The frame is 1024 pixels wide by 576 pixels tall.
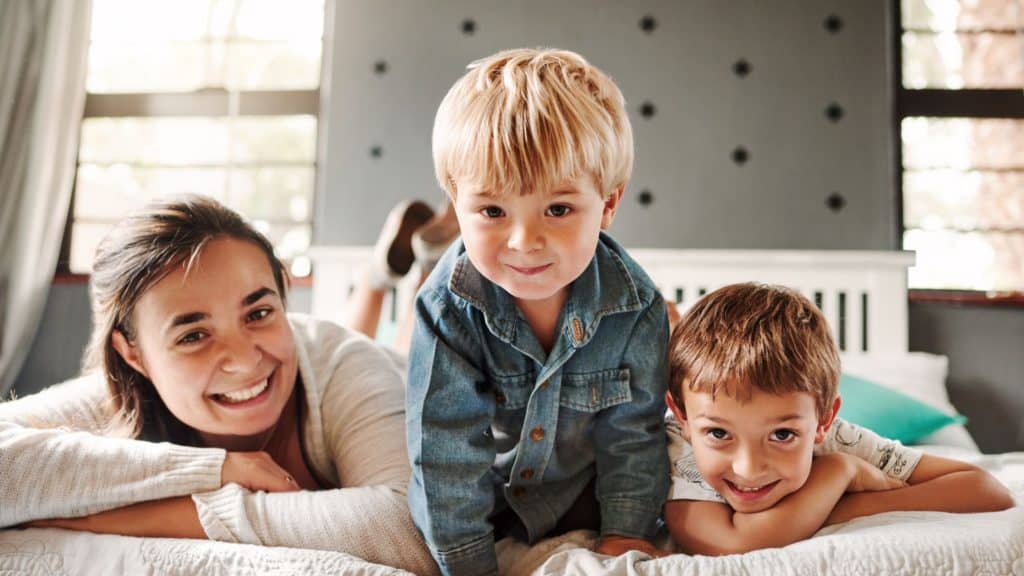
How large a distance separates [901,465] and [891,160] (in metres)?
2.14

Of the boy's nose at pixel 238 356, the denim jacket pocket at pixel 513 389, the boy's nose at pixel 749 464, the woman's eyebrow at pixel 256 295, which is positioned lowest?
the boy's nose at pixel 749 464

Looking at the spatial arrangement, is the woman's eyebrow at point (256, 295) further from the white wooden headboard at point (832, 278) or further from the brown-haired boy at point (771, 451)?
the white wooden headboard at point (832, 278)

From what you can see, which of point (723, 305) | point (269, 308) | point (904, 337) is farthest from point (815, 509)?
point (904, 337)

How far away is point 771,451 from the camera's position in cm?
100

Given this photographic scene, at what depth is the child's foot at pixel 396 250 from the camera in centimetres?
231

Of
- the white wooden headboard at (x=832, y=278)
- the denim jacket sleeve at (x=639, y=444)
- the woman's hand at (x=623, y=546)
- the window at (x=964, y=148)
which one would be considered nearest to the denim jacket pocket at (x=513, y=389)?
the denim jacket sleeve at (x=639, y=444)

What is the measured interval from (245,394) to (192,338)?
12cm

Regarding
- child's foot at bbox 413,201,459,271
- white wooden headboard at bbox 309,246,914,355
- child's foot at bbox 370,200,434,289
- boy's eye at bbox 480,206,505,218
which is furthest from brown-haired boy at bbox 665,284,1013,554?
white wooden headboard at bbox 309,246,914,355

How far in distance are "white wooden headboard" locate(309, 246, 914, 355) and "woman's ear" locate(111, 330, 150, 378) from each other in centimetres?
149

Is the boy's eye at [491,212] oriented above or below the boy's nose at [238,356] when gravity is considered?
above

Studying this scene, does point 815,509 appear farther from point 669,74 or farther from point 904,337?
point 669,74

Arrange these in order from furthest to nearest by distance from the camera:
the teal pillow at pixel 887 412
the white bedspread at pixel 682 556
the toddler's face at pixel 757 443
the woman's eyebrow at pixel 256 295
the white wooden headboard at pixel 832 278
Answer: the white wooden headboard at pixel 832 278
the teal pillow at pixel 887 412
the woman's eyebrow at pixel 256 295
the toddler's face at pixel 757 443
the white bedspread at pixel 682 556

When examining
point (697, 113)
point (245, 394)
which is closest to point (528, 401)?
point (245, 394)

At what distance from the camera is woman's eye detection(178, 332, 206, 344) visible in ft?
3.84
